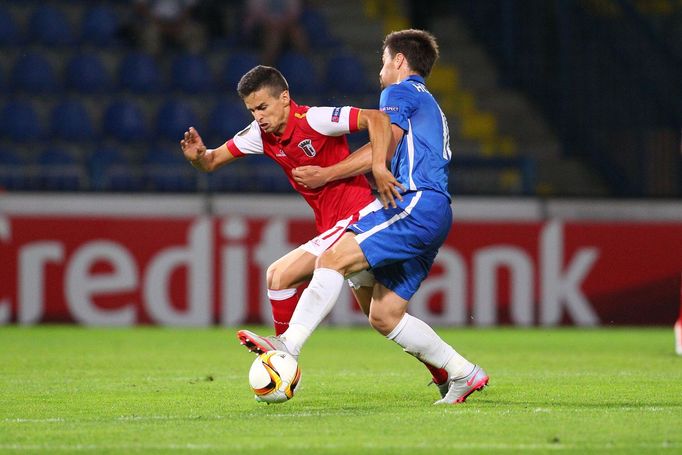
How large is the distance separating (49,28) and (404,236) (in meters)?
11.0

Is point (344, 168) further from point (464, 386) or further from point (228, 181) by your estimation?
point (228, 181)

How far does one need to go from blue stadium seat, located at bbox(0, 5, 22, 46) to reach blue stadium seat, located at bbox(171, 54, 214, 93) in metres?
1.99

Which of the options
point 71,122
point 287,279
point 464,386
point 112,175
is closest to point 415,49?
point 287,279

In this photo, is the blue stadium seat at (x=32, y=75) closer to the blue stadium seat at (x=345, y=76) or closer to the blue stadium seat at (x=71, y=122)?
the blue stadium seat at (x=71, y=122)

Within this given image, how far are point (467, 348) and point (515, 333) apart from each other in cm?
213

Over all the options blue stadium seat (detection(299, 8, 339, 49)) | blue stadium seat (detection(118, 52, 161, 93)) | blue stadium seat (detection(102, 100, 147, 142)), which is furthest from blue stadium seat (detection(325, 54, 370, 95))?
blue stadium seat (detection(102, 100, 147, 142))

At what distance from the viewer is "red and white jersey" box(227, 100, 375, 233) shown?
21.7 feet

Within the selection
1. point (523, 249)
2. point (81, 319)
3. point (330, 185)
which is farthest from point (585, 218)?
point (330, 185)

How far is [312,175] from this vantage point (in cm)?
638

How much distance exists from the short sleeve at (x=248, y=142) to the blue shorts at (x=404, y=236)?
853mm

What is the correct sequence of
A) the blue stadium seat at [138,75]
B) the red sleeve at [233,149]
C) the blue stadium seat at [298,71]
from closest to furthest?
the red sleeve at [233,149]
the blue stadium seat at [138,75]
the blue stadium seat at [298,71]

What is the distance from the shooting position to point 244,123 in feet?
50.5

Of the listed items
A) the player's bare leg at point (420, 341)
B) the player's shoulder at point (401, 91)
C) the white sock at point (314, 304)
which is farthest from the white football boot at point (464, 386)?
the player's shoulder at point (401, 91)

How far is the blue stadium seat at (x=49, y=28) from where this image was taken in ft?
52.7
